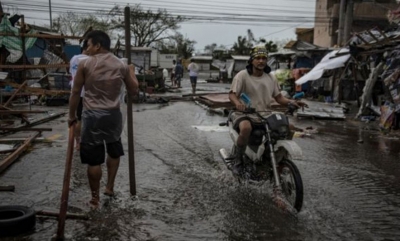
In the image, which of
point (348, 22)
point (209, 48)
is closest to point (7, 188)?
point (348, 22)

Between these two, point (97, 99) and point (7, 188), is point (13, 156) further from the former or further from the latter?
point (97, 99)

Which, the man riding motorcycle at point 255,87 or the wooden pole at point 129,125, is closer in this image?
the wooden pole at point 129,125

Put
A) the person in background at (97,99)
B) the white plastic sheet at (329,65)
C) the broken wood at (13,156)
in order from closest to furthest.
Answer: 1. the person in background at (97,99)
2. the broken wood at (13,156)
3. the white plastic sheet at (329,65)

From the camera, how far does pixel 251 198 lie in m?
5.24

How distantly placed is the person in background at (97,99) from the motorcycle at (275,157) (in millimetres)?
1548

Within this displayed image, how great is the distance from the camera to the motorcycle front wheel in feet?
14.8

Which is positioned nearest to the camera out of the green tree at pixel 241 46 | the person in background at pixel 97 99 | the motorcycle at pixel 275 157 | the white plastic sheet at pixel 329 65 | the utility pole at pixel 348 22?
the person in background at pixel 97 99

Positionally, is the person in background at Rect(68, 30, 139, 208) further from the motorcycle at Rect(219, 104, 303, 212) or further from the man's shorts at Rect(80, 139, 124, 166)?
the motorcycle at Rect(219, 104, 303, 212)

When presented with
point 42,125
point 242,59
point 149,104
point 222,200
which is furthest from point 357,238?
point 242,59

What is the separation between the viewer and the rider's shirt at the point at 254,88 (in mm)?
5586

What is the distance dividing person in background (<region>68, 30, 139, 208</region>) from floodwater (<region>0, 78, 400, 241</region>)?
0.58m

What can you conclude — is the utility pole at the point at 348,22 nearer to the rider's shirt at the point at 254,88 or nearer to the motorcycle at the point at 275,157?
the rider's shirt at the point at 254,88

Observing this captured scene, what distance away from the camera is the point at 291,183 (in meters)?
4.73

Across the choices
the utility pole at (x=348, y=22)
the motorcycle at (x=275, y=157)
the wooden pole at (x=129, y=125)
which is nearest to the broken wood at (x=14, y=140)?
the wooden pole at (x=129, y=125)
